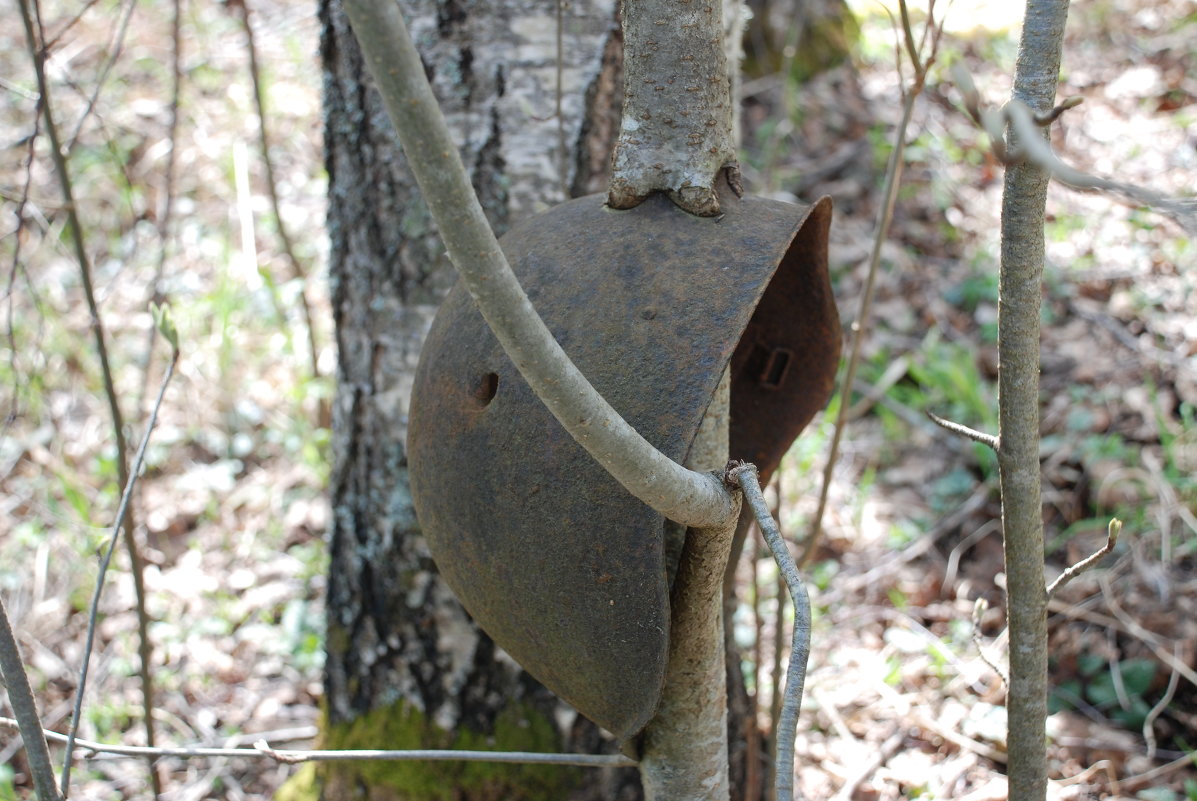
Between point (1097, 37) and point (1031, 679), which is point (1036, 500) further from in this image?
point (1097, 37)

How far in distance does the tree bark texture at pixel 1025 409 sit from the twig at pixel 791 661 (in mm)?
459

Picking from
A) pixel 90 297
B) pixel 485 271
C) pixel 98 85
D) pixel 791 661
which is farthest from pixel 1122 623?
pixel 98 85

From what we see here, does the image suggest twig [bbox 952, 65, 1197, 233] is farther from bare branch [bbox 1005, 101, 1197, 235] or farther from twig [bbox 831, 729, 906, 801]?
twig [bbox 831, 729, 906, 801]

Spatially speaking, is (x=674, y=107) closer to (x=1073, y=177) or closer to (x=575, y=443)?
(x=575, y=443)

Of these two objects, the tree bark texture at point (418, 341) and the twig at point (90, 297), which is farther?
the tree bark texture at point (418, 341)

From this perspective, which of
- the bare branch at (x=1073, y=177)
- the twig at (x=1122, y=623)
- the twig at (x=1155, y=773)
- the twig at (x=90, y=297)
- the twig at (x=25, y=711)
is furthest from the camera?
the twig at (x=1122, y=623)

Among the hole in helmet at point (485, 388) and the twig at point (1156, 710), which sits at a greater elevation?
the hole in helmet at point (485, 388)

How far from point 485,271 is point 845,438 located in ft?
9.22

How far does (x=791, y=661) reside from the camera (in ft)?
2.99

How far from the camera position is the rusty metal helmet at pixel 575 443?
38.6 inches

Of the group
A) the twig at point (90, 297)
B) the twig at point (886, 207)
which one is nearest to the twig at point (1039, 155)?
the twig at point (886, 207)

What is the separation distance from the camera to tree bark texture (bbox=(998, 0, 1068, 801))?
1068 mm

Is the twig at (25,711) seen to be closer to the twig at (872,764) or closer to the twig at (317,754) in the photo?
the twig at (317,754)

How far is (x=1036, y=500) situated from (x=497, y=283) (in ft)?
2.86
